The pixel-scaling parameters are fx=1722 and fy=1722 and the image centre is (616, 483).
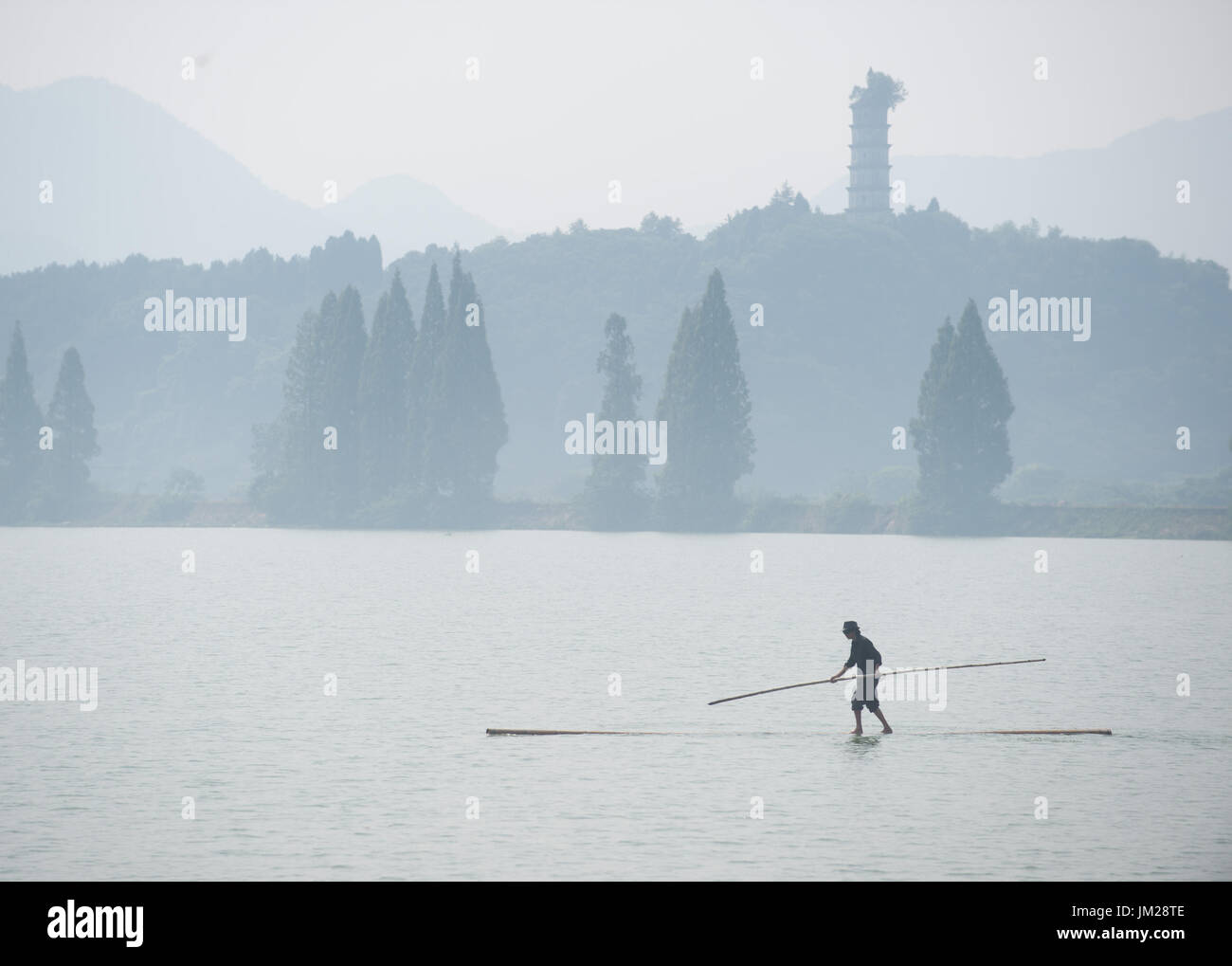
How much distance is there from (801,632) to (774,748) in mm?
22874

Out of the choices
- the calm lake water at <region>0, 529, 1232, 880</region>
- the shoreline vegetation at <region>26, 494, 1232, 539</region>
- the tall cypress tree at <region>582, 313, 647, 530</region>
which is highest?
the tall cypress tree at <region>582, 313, 647, 530</region>

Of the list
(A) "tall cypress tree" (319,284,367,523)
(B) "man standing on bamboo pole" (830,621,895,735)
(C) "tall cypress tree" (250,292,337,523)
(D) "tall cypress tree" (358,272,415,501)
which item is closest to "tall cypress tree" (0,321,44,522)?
(C) "tall cypress tree" (250,292,337,523)

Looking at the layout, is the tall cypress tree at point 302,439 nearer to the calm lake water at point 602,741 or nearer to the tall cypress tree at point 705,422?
the tall cypress tree at point 705,422

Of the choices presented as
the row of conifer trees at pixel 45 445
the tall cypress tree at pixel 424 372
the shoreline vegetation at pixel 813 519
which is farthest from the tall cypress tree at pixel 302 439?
the row of conifer trees at pixel 45 445

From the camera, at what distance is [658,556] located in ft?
316

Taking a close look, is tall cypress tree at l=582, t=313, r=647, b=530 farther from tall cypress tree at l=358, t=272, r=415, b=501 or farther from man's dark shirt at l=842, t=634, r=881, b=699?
man's dark shirt at l=842, t=634, r=881, b=699

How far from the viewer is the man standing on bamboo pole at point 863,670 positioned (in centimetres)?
2737

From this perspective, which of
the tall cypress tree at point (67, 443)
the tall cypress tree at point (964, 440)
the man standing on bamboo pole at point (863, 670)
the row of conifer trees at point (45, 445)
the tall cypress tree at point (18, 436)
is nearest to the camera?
the man standing on bamboo pole at point (863, 670)

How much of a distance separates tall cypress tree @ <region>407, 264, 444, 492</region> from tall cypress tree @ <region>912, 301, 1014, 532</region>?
34866 mm

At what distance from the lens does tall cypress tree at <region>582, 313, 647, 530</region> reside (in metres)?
124

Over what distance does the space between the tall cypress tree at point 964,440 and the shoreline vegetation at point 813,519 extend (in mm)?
1774

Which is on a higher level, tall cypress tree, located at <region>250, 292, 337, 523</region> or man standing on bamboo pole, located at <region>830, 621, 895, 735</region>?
tall cypress tree, located at <region>250, 292, 337, 523</region>
